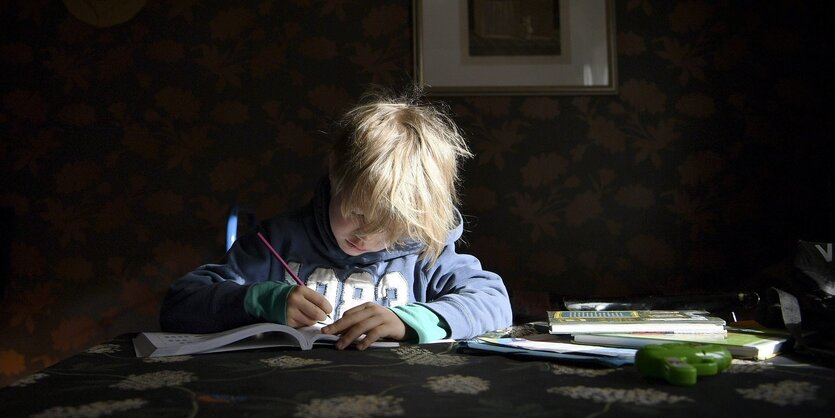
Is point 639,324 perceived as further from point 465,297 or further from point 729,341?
point 465,297

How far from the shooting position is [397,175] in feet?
4.30

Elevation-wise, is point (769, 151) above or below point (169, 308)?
above

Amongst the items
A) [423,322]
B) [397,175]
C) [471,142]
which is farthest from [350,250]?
[471,142]

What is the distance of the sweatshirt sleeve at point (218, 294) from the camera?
1.22m

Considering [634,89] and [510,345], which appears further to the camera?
[634,89]

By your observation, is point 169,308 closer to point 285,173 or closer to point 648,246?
point 285,173

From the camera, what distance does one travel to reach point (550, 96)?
2.54 metres

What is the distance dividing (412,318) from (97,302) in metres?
1.70

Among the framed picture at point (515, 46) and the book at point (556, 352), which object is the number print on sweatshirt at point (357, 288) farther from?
the framed picture at point (515, 46)

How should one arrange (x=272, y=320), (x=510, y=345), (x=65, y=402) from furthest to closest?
(x=272, y=320)
(x=510, y=345)
(x=65, y=402)

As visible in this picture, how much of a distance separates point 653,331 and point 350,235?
0.56 meters

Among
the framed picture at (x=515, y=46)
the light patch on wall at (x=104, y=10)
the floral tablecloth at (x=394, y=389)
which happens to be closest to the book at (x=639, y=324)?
the floral tablecloth at (x=394, y=389)

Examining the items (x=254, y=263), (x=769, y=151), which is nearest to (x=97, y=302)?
(x=254, y=263)

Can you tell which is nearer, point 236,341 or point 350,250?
point 236,341
